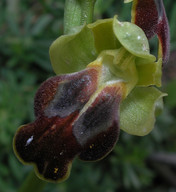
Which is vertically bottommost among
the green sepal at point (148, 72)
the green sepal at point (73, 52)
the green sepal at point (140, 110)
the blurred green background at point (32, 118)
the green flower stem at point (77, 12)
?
the blurred green background at point (32, 118)

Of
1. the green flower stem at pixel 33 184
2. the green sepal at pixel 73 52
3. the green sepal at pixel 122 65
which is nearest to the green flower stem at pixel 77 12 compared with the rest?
the green sepal at pixel 73 52

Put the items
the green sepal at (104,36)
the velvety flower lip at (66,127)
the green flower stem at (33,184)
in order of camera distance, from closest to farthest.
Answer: the velvety flower lip at (66,127), the green sepal at (104,36), the green flower stem at (33,184)

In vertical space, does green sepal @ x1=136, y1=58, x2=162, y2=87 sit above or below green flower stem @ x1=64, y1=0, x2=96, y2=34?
below

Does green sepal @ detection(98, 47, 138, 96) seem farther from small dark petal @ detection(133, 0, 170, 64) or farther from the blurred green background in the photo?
the blurred green background

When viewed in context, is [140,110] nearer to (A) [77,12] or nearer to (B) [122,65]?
(B) [122,65]

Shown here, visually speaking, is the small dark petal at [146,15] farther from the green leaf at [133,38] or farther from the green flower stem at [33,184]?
the green flower stem at [33,184]

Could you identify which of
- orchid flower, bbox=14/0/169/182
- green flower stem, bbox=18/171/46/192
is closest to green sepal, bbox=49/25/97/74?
orchid flower, bbox=14/0/169/182

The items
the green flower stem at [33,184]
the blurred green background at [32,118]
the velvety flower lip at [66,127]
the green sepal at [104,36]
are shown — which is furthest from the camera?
the blurred green background at [32,118]
